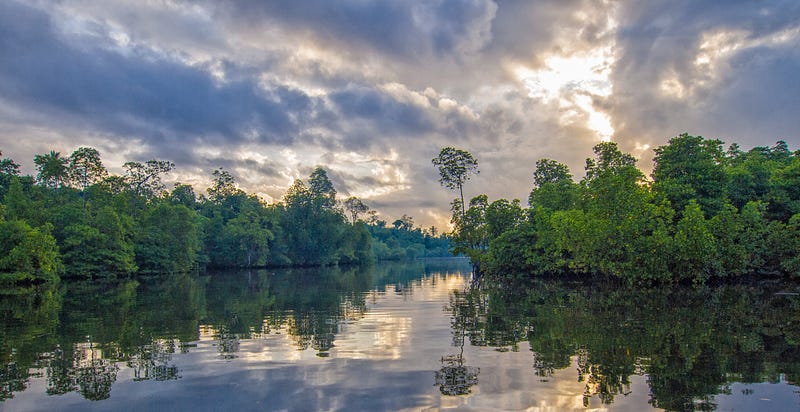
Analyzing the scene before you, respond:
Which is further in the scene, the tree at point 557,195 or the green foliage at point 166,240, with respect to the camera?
the green foliage at point 166,240

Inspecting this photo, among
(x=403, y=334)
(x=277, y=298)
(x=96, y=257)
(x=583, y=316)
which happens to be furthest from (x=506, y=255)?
(x=96, y=257)

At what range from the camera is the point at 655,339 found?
45.6ft

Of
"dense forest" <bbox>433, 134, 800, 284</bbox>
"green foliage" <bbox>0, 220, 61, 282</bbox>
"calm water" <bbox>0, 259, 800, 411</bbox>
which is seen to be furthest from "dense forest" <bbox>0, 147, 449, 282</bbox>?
"dense forest" <bbox>433, 134, 800, 284</bbox>

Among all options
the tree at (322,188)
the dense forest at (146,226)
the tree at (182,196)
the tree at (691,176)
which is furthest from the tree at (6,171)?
the tree at (691,176)

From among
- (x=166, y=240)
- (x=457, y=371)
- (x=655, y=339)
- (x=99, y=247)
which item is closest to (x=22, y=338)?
(x=457, y=371)

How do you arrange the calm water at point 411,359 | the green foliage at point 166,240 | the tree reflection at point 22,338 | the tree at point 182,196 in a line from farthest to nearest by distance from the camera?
the tree at point 182,196 → the green foliage at point 166,240 → the tree reflection at point 22,338 → the calm water at point 411,359

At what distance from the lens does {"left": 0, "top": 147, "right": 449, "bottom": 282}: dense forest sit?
5305cm

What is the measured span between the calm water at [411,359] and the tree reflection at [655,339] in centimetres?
6

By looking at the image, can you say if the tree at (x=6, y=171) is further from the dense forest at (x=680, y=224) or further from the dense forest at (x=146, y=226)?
the dense forest at (x=680, y=224)

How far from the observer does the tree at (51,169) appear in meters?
68.2

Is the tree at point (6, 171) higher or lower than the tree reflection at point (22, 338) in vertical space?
higher

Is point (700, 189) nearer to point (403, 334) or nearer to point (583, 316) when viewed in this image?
point (583, 316)

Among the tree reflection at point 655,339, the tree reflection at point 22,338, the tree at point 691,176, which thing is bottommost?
the tree reflection at point 655,339

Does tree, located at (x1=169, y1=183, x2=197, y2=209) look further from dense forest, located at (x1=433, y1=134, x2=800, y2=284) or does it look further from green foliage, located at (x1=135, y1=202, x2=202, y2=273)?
dense forest, located at (x1=433, y1=134, x2=800, y2=284)
